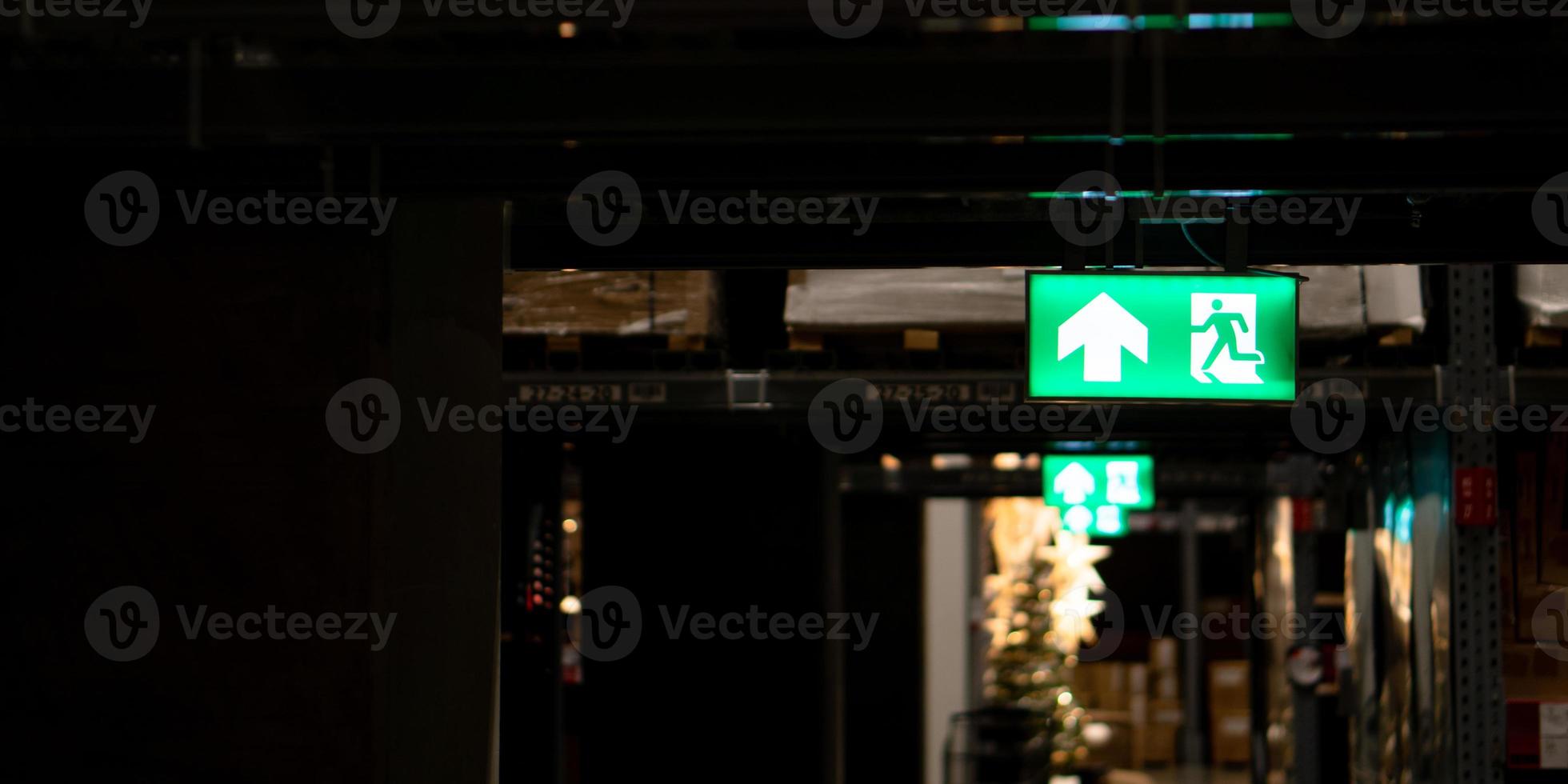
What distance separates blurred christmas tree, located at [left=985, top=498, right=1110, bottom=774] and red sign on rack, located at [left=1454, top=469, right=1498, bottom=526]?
32.2 ft

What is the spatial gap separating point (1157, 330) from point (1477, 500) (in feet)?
7.60

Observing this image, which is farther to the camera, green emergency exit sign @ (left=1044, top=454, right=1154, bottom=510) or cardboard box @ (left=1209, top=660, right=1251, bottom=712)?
cardboard box @ (left=1209, top=660, right=1251, bottom=712)

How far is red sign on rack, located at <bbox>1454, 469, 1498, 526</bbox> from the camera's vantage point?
642cm

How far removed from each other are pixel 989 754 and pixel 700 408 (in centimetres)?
688

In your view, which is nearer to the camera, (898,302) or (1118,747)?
(898,302)

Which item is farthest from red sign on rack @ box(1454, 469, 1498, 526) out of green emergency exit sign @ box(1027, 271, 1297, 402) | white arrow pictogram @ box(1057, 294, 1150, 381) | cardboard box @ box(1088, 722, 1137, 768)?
cardboard box @ box(1088, 722, 1137, 768)

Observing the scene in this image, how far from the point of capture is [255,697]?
14.0 ft

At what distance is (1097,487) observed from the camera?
1183cm

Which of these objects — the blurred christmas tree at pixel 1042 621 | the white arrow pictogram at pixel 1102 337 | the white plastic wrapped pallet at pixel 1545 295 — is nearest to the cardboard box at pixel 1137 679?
the blurred christmas tree at pixel 1042 621

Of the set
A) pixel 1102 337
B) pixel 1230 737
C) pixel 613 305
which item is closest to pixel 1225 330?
pixel 1102 337

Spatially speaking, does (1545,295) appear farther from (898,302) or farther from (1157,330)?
(1157,330)

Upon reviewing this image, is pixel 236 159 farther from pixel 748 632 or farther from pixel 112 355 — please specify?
pixel 748 632

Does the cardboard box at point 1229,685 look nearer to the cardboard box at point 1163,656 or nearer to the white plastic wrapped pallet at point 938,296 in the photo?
the cardboard box at point 1163,656

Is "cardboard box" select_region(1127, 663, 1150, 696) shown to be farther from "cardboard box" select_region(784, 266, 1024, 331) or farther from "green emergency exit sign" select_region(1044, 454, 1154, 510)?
"cardboard box" select_region(784, 266, 1024, 331)
